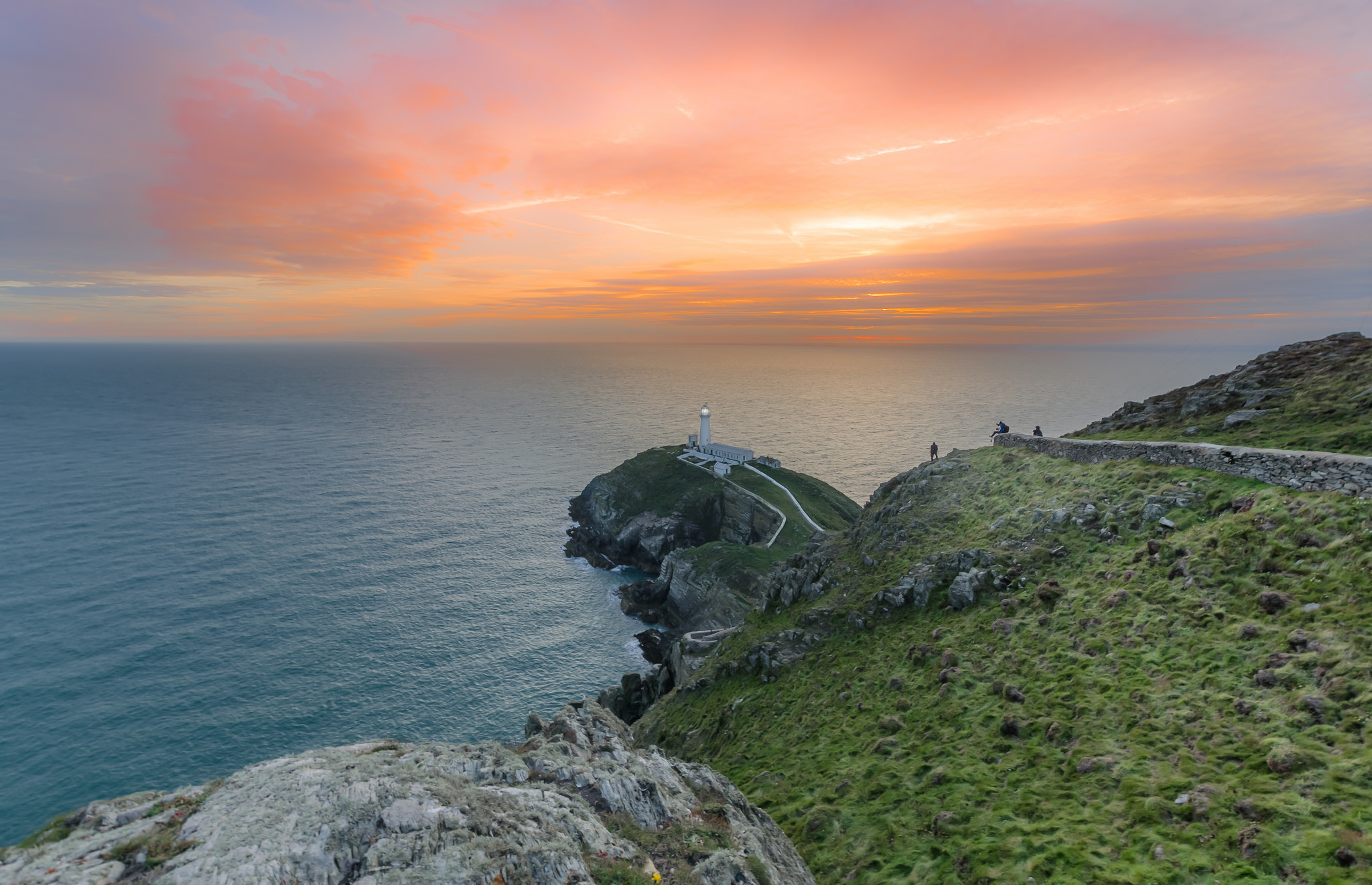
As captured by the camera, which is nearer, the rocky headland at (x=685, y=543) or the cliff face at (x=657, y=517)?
the rocky headland at (x=685, y=543)

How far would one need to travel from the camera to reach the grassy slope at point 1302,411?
2481cm

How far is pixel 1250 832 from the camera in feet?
41.3

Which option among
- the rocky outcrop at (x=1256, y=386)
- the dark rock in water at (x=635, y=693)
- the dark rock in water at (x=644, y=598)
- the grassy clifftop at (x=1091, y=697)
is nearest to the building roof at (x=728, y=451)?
the dark rock in water at (x=644, y=598)

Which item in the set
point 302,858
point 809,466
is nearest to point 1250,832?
point 302,858

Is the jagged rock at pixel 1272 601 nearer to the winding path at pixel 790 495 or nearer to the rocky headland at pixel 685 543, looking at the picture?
the rocky headland at pixel 685 543

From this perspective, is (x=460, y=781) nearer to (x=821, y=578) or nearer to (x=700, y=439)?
(x=821, y=578)

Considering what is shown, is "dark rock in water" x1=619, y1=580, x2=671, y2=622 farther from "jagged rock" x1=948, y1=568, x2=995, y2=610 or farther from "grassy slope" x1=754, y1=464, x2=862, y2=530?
"jagged rock" x1=948, y1=568, x2=995, y2=610

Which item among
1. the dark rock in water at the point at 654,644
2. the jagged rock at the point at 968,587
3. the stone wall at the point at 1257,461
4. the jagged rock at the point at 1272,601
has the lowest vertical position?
the dark rock in water at the point at 654,644

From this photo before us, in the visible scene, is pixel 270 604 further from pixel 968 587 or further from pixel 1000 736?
pixel 1000 736

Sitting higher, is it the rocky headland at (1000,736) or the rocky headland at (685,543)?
the rocky headland at (1000,736)

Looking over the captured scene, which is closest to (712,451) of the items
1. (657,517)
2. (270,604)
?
(657,517)

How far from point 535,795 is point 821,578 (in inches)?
1100

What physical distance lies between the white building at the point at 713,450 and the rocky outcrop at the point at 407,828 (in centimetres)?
8601

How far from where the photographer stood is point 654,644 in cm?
6072
